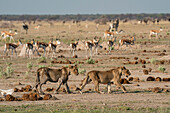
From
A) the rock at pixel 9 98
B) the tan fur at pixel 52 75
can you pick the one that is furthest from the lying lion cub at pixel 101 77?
the rock at pixel 9 98

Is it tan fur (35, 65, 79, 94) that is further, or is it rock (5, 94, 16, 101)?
tan fur (35, 65, 79, 94)

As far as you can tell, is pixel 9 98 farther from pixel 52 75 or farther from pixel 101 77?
pixel 101 77

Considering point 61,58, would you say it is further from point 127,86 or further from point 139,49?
point 127,86

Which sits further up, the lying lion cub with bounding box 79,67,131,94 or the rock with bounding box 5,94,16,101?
the lying lion cub with bounding box 79,67,131,94

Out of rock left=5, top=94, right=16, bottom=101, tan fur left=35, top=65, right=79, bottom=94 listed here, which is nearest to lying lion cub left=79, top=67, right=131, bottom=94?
tan fur left=35, top=65, right=79, bottom=94

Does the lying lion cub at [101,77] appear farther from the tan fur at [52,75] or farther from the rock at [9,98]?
the rock at [9,98]

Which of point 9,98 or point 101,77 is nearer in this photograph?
point 9,98

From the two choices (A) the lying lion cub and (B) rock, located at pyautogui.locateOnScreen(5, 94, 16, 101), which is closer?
(B) rock, located at pyautogui.locateOnScreen(5, 94, 16, 101)

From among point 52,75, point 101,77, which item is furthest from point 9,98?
point 101,77

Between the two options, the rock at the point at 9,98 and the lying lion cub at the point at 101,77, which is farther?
the lying lion cub at the point at 101,77

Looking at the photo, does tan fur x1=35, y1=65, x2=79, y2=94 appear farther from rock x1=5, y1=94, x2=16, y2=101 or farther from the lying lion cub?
rock x1=5, y1=94, x2=16, y2=101

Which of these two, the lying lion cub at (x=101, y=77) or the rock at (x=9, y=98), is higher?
the lying lion cub at (x=101, y=77)

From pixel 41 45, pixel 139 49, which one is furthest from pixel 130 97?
pixel 139 49

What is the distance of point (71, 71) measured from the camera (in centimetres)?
1398
